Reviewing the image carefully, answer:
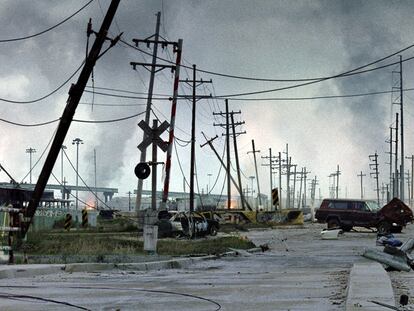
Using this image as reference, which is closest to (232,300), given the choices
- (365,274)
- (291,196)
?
(365,274)

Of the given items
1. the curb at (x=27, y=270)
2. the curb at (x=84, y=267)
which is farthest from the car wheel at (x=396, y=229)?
the curb at (x=27, y=270)

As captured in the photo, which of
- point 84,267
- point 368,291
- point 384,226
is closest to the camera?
point 368,291

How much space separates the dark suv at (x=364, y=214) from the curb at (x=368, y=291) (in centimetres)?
2950

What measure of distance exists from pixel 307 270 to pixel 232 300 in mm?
6286

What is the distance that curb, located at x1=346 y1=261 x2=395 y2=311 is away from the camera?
25.8 ft

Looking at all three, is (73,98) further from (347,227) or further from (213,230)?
(347,227)

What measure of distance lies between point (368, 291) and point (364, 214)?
109 feet

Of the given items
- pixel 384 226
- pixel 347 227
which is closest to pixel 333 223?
pixel 347 227

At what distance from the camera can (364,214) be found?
41250 mm

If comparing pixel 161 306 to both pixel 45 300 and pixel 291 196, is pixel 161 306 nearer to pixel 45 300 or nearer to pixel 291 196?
pixel 45 300

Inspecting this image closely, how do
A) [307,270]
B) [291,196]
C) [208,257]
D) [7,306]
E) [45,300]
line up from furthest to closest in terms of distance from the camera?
1. [291,196]
2. [208,257]
3. [307,270]
4. [45,300]
5. [7,306]

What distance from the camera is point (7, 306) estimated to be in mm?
8438

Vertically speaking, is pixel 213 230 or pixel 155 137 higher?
pixel 155 137

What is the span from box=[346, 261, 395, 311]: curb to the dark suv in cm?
2950
